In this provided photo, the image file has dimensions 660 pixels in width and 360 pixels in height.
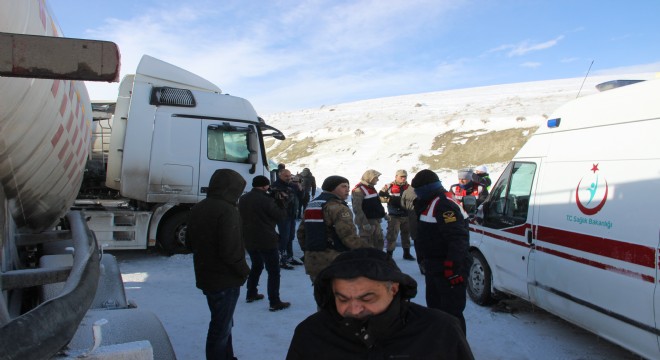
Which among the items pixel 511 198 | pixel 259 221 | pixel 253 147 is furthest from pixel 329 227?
pixel 253 147

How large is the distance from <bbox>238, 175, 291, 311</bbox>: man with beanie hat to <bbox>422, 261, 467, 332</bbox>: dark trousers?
6.52ft

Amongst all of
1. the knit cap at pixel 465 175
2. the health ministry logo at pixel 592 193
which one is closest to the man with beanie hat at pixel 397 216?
the knit cap at pixel 465 175

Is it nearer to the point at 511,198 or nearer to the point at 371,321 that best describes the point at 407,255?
the point at 511,198

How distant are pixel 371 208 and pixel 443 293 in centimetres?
280

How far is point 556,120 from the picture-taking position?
4.68 meters

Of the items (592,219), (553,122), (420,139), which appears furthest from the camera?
(420,139)

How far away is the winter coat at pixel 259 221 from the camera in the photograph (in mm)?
5570

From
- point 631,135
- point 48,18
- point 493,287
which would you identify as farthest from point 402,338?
point 493,287

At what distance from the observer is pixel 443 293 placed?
420 cm

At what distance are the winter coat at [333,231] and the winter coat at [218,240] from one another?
0.84 meters

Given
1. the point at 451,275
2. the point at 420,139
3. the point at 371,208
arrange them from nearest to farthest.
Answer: the point at 451,275 < the point at 371,208 < the point at 420,139

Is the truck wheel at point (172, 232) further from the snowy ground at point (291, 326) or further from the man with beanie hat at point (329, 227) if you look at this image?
the man with beanie hat at point (329, 227)

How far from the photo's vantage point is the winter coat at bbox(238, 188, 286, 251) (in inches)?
219

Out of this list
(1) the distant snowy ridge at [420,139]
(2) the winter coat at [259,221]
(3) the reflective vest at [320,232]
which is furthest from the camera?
(1) the distant snowy ridge at [420,139]
